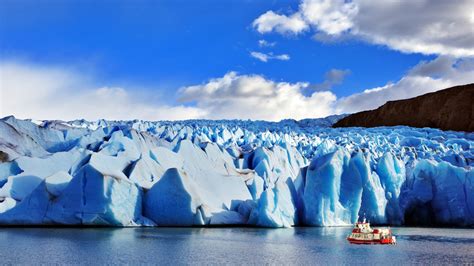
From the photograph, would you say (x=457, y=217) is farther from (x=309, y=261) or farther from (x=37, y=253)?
(x=37, y=253)

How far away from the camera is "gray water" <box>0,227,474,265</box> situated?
11.8 meters

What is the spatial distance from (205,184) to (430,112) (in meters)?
42.9

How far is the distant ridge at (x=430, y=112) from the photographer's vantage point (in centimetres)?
5416

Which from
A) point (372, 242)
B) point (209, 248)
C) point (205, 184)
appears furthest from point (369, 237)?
point (205, 184)

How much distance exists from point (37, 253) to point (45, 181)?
17.9 ft

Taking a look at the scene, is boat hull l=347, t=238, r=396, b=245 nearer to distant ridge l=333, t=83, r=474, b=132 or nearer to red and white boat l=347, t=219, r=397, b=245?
red and white boat l=347, t=219, r=397, b=245

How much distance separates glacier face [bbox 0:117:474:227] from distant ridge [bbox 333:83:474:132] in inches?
1090

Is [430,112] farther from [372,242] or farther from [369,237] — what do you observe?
[372,242]

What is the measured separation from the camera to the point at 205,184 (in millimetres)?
20062

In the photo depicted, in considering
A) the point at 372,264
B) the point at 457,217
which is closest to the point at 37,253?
the point at 372,264

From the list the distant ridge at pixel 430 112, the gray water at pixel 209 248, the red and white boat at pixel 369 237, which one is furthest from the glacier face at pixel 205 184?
the distant ridge at pixel 430 112

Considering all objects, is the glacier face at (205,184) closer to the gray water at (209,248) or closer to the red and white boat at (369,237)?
the gray water at (209,248)

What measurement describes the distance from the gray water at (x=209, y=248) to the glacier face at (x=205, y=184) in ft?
2.64

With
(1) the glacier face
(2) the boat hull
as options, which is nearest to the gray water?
(2) the boat hull
